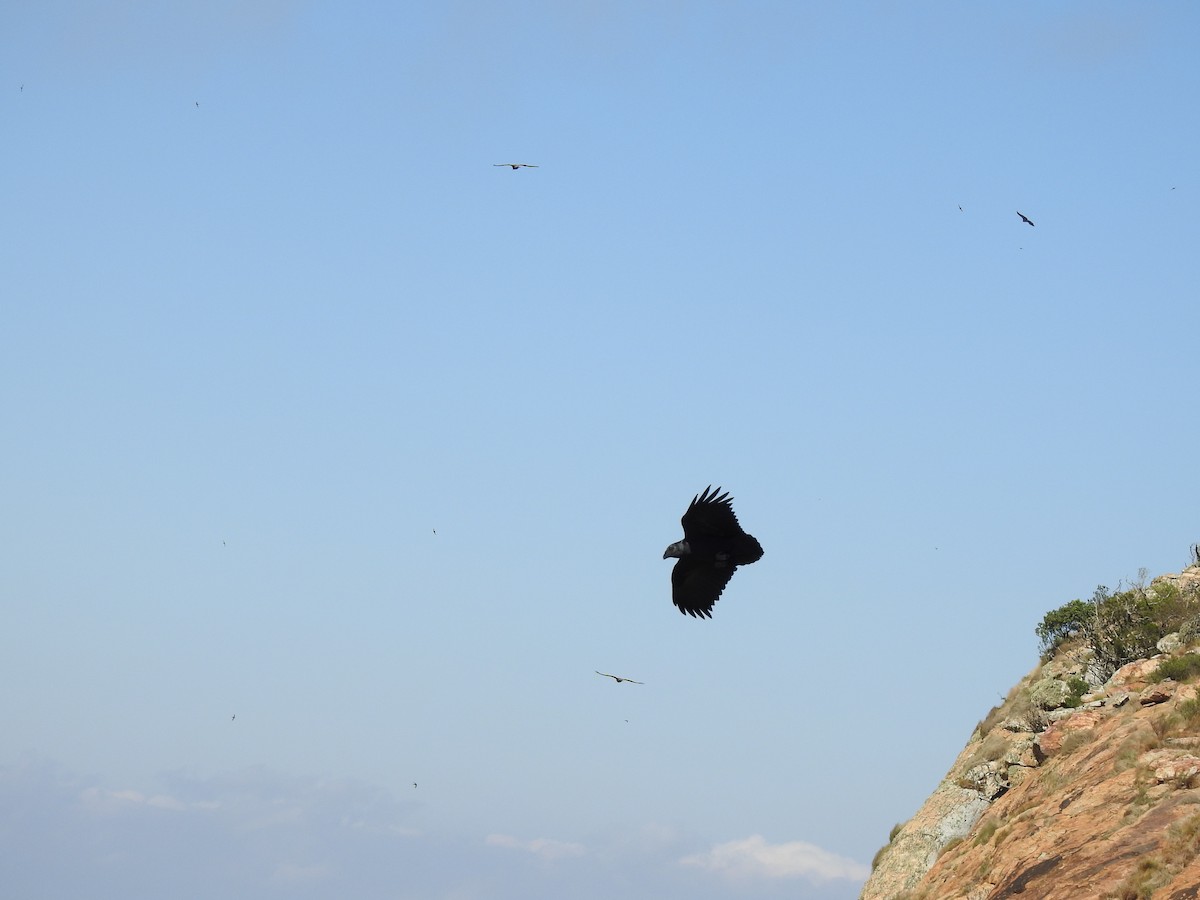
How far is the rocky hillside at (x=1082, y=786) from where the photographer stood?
86.7 feet

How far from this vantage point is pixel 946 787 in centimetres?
3959

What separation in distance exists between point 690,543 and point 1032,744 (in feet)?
38.4

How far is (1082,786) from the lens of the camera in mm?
30875

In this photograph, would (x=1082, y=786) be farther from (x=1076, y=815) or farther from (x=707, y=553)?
(x=707, y=553)

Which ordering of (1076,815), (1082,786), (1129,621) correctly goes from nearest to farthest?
(1076,815)
(1082,786)
(1129,621)

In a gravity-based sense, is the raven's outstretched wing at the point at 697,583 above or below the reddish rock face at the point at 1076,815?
above

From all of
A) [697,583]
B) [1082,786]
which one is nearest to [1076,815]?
→ [1082,786]

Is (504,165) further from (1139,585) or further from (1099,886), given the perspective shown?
(1139,585)

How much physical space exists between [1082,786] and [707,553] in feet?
32.4

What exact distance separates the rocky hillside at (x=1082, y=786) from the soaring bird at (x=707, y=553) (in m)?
8.79

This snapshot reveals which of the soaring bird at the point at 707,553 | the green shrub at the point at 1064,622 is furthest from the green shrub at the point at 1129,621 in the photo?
the soaring bird at the point at 707,553

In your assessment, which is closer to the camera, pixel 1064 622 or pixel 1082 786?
pixel 1082 786

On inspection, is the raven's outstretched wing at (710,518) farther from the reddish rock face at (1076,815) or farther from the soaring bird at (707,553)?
the reddish rock face at (1076,815)

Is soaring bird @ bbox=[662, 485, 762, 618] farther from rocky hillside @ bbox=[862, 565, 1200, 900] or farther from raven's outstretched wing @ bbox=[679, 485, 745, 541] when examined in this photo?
rocky hillside @ bbox=[862, 565, 1200, 900]
